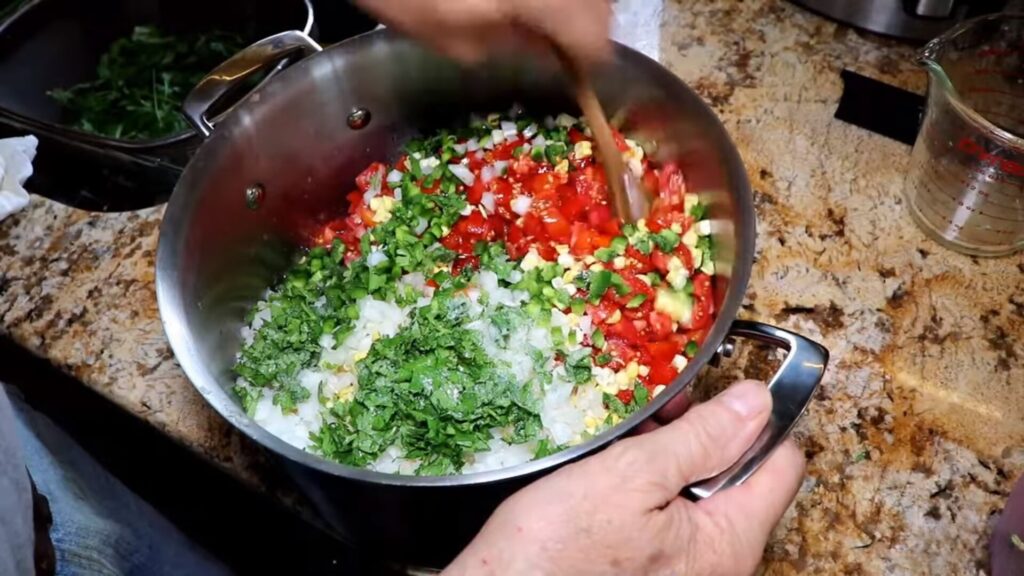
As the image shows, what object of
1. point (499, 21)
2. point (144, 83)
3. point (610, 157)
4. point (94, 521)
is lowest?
point (94, 521)

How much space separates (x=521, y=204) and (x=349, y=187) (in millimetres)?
272

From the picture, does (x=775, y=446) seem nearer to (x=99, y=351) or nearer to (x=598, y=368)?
(x=598, y=368)

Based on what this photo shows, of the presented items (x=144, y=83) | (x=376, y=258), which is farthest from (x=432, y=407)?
(x=144, y=83)

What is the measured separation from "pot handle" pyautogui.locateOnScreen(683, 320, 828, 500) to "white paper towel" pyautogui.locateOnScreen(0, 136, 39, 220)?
107 cm

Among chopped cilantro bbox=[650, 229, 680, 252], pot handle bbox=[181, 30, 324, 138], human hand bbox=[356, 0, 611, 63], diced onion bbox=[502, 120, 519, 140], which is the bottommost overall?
chopped cilantro bbox=[650, 229, 680, 252]

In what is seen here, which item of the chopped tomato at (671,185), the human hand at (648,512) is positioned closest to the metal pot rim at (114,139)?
the chopped tomato at (671,185)

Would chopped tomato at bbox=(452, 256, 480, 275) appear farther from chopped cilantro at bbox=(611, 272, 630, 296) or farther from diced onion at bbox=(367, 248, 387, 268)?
chopped cilantro at bbox=(611, 272, 630, 296)

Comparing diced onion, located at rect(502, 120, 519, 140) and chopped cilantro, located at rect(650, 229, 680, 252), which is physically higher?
diced onion, located at rect(502, 120, 519, 140)

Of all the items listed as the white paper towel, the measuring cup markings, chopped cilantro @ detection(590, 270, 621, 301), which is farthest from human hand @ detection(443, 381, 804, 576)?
the white paper towel

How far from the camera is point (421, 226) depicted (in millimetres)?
1143

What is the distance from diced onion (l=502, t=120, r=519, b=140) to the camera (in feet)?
3.90

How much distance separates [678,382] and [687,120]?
41cm

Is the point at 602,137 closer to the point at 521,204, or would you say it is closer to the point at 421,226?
the point at 521,204

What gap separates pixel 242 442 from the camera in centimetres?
102
